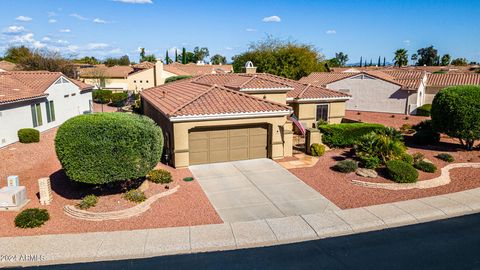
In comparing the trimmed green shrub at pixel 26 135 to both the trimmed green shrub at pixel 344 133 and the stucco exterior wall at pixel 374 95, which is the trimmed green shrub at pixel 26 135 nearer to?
the trimmed green shrub at pixel 344 133

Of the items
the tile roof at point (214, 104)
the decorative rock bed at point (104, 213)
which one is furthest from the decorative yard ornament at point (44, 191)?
the tile roof at point (214, 104)

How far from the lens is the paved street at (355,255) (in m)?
9.62

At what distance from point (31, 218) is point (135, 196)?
3428 millimetres

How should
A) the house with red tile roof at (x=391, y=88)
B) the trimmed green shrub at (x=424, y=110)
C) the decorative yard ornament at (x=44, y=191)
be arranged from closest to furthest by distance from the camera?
the decorative yard ornament at (x=44, y=191)
the trimmed green shrub at (x=424, y=110)
the house with red tile roof at (x=391, y=88)

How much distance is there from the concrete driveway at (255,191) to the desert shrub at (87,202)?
4314mm

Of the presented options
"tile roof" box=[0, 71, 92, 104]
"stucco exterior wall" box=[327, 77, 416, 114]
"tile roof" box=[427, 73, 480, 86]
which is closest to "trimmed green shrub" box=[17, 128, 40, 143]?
"tile roof" box=[0, 71, 92, 104]

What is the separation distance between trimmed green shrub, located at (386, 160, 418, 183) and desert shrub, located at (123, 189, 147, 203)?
10880 mm

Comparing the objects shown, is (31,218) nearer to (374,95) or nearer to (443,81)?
(374,95)

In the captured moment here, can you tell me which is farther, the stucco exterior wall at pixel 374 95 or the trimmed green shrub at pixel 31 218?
the stucco exterior wall at pixel 374 95

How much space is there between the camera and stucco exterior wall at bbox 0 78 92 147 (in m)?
22.4

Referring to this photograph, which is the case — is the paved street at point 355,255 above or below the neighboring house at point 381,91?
below

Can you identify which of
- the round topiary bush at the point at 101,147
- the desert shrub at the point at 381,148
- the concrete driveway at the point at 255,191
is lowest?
the concrete driveway at the point at 255,191

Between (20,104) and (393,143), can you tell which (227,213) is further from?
(20,104)

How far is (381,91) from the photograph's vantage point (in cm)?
3894
